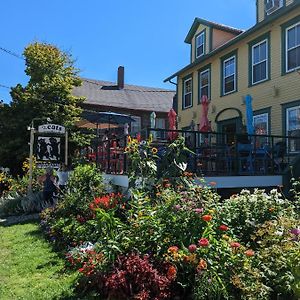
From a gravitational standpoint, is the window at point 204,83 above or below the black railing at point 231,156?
above

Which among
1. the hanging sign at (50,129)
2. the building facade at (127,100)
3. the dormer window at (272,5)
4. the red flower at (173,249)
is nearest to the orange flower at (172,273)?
the red flower at (173,249)

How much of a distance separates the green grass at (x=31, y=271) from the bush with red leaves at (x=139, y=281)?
0.78 metres

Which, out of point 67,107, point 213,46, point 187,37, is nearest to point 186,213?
point 213,46

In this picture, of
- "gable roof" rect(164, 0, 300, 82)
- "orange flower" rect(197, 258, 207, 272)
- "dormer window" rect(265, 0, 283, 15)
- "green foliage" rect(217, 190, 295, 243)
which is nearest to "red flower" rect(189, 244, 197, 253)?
"orange flower" rect(197, 258, 207, 272)

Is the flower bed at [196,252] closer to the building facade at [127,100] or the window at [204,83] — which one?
the window at [204,83]

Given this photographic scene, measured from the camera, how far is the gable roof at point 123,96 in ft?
98.8

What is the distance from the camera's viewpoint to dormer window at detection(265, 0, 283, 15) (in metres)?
13.5

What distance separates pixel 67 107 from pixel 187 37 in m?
8.58

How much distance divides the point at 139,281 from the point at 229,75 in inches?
503

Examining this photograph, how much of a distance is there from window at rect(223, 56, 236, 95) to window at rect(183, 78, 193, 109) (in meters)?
2.69

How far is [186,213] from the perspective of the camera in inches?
176

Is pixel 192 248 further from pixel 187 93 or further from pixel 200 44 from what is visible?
pixel 200 44

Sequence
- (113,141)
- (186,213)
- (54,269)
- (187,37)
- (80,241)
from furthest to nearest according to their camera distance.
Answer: (187,37)
(113,141)
(80,241)
(54,269)
(186,213)

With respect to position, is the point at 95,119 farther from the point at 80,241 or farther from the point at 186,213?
the point at 186,213
